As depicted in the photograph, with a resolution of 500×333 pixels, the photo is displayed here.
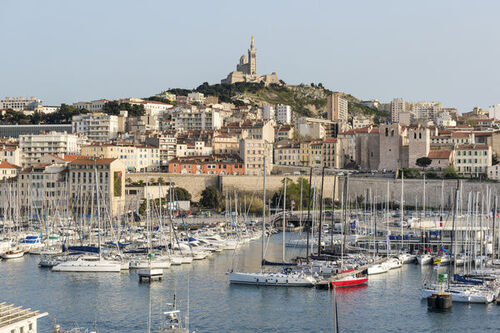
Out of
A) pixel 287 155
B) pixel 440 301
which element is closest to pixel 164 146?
pixel 287 155

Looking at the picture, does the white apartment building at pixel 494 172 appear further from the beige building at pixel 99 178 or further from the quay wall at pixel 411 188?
the beige building at pixel 99 178

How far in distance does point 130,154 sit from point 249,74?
6106cm

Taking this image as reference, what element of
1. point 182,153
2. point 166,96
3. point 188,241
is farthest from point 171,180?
point 166,96

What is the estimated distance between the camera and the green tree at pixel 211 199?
58.6m

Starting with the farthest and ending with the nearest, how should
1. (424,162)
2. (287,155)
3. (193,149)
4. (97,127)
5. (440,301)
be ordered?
(97,127) → (287,155) → (193,149) → (424,162) → (440,301)

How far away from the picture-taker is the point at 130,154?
66.0m

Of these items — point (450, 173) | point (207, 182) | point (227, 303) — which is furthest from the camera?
point (450, 173)

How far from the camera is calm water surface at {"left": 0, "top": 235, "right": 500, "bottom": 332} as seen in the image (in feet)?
78.5

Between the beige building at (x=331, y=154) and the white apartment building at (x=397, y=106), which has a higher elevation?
the white apartment building at (x=397, y=106)

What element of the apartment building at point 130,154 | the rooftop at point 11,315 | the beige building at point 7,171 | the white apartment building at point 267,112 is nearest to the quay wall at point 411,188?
the apartment building at point 130,154

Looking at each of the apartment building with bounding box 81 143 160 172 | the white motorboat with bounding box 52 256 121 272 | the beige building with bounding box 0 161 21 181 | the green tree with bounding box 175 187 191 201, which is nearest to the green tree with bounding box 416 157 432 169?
the green tree with bounding box 175 187 191 201

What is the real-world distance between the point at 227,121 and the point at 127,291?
61.6m

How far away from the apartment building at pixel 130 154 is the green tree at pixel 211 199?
28.7 ft

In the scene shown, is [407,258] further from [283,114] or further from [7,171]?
[283,114]
